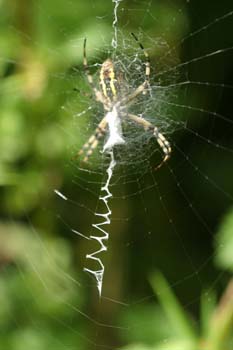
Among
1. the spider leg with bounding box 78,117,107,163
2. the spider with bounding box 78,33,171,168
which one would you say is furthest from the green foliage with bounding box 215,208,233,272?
the spider leg with bounding box 78,117,107,163

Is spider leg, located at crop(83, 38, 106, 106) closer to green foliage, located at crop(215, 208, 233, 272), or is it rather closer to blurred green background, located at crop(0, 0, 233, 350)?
blurred green background, located at crop(0, 0, 233, 350)

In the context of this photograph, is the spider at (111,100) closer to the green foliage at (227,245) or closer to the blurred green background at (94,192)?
the blurred green background at (94,192)

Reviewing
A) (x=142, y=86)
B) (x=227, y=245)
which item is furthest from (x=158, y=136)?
(x=227, y=245)

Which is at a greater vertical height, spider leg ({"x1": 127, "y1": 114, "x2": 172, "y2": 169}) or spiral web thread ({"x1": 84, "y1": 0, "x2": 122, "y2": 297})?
spider leg ({"x1": 127, "y1": 114, "x2": 172, "y2": 169})

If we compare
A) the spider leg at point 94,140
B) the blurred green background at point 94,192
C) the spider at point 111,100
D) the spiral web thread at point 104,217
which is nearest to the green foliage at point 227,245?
the blurred green background at point 94,192

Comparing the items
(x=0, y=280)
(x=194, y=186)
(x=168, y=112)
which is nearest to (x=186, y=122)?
(x=168, y=112)
